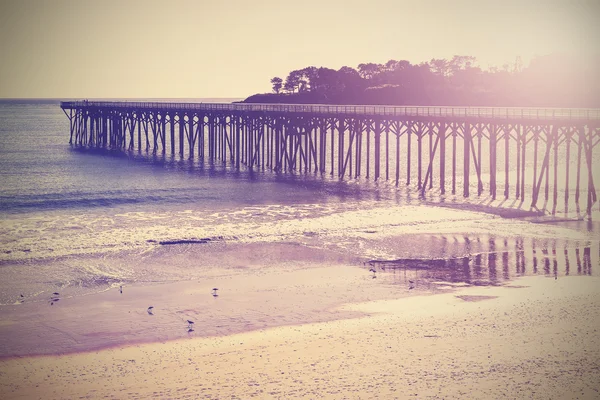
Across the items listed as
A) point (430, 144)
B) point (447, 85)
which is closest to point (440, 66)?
point (447, 85)

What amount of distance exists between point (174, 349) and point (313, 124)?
3884cm

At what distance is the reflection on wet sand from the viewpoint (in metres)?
22.8

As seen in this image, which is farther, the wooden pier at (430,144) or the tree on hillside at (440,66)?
the tree on hillside at (440,66)

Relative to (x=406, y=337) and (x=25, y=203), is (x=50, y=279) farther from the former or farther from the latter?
(x=25, y=203)

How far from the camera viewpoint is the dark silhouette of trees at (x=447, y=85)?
115m

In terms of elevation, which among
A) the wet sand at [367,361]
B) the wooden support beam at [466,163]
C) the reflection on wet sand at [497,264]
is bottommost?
the wet sand at [367,361]

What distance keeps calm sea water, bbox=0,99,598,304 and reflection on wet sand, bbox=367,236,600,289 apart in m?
0.37

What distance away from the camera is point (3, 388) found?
14469mm

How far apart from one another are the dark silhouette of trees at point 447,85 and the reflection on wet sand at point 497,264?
8521 centimetres

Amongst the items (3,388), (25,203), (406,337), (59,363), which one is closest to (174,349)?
(59,363)

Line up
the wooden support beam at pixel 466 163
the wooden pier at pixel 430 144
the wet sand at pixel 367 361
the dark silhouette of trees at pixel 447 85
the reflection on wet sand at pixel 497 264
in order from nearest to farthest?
the wet sand at pixel 367 361, the reflection on wet sand at pixel 497 264, the wooden pier at pixel 430 144, the wooden support beam at pixel 466 163, the dark silhouette of trees at pixel 447 85

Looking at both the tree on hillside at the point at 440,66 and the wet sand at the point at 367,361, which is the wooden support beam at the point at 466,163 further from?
the tree on hillside at the point at 440,66

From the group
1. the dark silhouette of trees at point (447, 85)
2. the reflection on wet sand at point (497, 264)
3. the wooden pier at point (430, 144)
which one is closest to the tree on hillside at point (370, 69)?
the dark silhouette of trees at point (447, 85)

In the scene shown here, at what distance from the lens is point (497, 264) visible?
2450 centimetres
